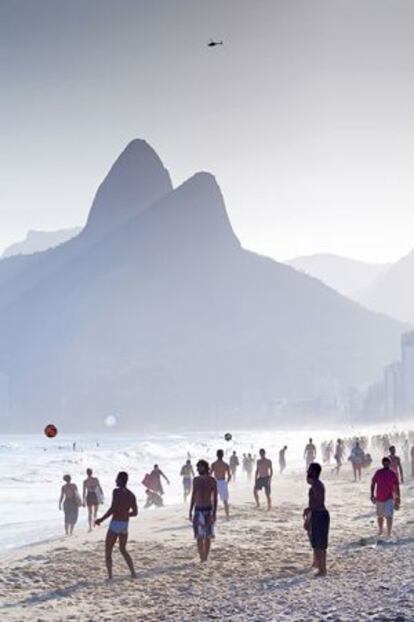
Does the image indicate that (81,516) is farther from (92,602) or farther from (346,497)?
(92,602)

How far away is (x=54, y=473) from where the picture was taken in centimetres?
5697

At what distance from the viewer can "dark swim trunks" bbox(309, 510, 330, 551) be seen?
1067cm

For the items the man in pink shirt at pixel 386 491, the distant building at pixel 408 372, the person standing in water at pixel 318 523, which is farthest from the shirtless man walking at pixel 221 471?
the distant building at pixel 408 372

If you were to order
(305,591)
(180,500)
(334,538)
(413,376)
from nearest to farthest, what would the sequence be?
(305,591) < (334,538) < (180,500) < (413,376)

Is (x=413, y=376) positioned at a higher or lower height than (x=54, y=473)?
higher

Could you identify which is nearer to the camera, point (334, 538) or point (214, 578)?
point (214, 578)

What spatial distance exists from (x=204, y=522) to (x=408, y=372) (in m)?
174

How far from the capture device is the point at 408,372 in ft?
590

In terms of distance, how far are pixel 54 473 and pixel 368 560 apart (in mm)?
47791

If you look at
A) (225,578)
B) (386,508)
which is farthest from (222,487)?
(225,578)

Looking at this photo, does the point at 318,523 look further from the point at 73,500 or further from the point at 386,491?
the point at 73,500

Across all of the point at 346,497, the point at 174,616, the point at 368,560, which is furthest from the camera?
the point at 346,497

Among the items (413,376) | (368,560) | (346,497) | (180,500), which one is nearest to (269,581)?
(368,560)

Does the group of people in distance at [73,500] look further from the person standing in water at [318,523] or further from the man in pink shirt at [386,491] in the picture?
the person standing in water at [318,523]
